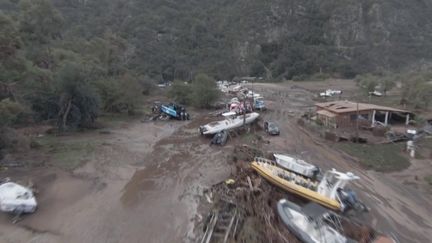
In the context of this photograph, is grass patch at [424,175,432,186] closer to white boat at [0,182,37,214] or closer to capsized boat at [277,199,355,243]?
capsized boat at [277,199,355,243]

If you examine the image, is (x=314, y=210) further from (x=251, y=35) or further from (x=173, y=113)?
(x=251, y=35)

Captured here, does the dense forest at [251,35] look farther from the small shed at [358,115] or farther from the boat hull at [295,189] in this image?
the boat hull at [295,189]

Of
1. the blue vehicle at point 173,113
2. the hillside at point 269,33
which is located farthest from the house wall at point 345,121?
the hillside at point 269,33

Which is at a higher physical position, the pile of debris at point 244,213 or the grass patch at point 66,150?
the grass patch at point 66,150

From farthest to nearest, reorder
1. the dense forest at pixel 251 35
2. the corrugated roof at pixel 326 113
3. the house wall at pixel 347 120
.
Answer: the dense forest at pixel 251 35 < the corrugated roof at pixel 326 113 < the house wall at pixel 347 120

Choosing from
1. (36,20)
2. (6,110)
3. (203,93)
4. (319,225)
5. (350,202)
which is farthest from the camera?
(203,93)

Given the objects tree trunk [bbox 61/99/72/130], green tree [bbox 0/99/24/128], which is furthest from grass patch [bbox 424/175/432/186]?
tree trunk [bbox 61/99/72/130]

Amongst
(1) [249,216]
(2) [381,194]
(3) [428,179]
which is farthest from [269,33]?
(1) [249,216]
